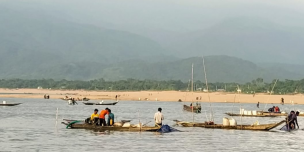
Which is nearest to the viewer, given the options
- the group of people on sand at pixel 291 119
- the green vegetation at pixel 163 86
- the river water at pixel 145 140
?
the river water at pixel 145 140

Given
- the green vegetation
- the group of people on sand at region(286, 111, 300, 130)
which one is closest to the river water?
the group of people on sand at region(286, 111, 300, 130)

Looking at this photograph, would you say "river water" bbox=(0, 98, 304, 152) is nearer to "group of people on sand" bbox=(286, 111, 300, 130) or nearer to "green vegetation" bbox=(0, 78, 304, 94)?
"group of people on sand" bbox=(286, 111, 300, 130)

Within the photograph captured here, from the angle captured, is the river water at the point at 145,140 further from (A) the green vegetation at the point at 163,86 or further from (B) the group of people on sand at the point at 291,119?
(A) the green vegetation at the point at 163,86

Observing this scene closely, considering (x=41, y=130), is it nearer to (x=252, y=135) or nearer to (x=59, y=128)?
(x=59, y=128)

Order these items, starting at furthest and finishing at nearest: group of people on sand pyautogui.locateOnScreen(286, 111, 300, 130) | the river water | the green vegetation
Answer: the green vegetation, group of people on sand pyautogui.locateOnScreen(286, 111, 300, 130), the river water

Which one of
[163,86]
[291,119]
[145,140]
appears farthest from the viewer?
[163,86]

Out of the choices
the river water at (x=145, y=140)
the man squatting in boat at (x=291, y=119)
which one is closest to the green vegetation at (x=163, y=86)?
the man squatting in boat at (x=291, y=119)

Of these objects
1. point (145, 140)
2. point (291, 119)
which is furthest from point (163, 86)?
point (145, 140)

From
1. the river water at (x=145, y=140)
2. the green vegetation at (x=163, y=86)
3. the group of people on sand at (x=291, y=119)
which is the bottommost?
the river water at (x=145, y=140)

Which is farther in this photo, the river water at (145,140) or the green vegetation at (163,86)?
the green vegetation at (163,86)

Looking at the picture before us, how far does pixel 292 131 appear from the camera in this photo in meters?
39.6

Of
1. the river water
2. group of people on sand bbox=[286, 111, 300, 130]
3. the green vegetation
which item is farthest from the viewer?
the green vegetation

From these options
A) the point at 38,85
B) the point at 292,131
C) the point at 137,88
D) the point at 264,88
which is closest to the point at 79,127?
the point at 292,131

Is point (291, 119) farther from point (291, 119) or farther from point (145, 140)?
point (145, 140)
